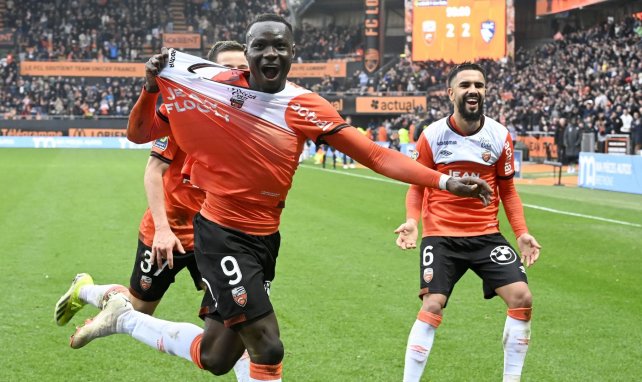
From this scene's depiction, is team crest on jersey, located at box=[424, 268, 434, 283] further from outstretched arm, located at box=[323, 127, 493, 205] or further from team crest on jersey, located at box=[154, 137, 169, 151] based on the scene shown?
team crest on jersey, located at box=[154, 137, 169, 151]

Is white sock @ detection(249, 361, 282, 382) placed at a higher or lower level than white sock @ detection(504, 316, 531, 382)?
higher

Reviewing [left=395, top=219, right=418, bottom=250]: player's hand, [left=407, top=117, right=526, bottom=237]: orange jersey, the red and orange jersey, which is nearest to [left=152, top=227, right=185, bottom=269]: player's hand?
the red and orange jersey

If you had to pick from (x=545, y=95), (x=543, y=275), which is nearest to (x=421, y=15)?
(x=545, y=95)

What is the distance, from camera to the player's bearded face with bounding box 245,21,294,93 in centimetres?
427

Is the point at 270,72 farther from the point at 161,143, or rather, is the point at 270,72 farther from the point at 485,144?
the point at 485,144

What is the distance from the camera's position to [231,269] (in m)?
4.29

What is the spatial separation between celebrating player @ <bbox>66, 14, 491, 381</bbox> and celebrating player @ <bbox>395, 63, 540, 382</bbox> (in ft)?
4.64

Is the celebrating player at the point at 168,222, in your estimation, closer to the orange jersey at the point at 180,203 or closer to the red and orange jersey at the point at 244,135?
the orange jersey at the point at 180,203

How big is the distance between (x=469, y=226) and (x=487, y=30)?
1388 inches

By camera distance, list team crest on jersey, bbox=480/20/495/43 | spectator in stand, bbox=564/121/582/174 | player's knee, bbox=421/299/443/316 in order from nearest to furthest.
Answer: player's knee, bbox=421/299/443/316 → spectator in stand, bbox=564/121/582/174 → team crest on jersey, bbox=480/20/495/43

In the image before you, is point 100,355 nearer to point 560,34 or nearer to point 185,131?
point 185,131

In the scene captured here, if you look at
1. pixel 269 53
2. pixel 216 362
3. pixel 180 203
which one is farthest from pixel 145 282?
pixel 269 53

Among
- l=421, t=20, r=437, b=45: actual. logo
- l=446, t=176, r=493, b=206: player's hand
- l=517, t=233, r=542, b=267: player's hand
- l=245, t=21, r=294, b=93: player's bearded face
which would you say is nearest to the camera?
l=446, t=176, r=493, b=206: player's hand

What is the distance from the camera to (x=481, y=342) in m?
7.03
